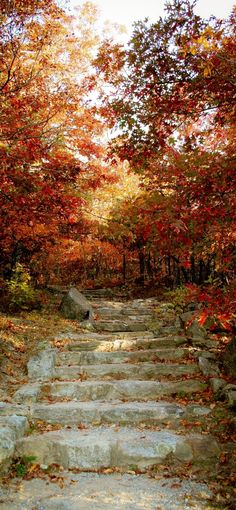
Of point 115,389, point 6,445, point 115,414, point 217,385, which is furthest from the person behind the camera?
point 115,389

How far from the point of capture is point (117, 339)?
7.94 m

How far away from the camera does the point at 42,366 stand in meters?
6.32

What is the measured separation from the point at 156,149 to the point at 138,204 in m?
7.52

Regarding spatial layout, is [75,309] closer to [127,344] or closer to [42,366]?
[127,344]

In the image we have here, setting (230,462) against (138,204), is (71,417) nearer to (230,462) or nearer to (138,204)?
(230,462)

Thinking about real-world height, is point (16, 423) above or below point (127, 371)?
below

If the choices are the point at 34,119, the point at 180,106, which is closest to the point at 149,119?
the point at 180,106

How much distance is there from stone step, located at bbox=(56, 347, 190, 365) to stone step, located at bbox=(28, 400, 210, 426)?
1.67 m

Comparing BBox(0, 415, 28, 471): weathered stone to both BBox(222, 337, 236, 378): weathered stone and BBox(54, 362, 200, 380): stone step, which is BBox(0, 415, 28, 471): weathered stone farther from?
BBox(222, 337, 236, 378): weathered stone

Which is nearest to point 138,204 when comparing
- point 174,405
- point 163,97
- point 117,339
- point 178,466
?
point 117,339

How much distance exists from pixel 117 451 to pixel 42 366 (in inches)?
102

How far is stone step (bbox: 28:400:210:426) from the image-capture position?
4820 mm

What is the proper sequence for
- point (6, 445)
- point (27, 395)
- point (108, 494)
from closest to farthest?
point (108, 494) → point (6, 445) → point (27, 395)

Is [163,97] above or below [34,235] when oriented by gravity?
above
